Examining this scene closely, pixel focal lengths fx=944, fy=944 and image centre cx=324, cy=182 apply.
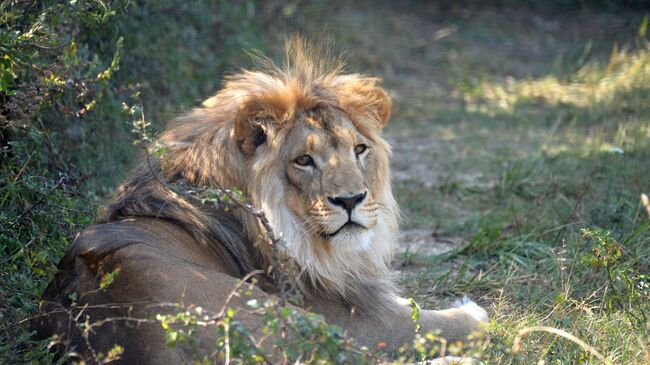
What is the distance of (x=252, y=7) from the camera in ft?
28.9

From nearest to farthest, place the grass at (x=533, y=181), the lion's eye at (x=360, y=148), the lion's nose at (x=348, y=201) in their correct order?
the lion's nose at (x=348, y=201), the lion's eye at (x=360, y=148), the grass at (x=533, y=181)

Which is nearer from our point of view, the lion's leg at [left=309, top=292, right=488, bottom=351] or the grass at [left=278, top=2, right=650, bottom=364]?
the lion's leg at [left=309, top=292, right=488, bottom=351]

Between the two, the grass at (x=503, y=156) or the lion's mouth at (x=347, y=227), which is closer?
the lion's mouth at (x=347, y=227)

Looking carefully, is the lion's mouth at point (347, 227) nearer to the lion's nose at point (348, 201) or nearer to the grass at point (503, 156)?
the lion's nose at point (348, 201)

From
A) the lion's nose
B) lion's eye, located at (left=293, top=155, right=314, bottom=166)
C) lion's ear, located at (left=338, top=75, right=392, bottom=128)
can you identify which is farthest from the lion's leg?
lion's ear, located at (left=338, top=75, right=392, bottom=128)

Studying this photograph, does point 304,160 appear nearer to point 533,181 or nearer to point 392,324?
point 392,324

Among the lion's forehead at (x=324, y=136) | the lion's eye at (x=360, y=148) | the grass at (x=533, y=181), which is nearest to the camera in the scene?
the lion's forehead at (x=324, y=136)

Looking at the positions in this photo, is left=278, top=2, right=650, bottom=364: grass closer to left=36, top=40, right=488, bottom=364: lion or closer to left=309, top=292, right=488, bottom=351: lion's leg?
left=309, top=292, right=488, bottom=351: lion's leg

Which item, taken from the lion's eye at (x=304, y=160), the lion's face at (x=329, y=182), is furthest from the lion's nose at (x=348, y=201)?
the lion's eye at (x=304, y=160)

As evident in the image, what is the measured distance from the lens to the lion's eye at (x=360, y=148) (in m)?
4.06

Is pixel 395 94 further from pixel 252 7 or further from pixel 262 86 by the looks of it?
pixel 262 86

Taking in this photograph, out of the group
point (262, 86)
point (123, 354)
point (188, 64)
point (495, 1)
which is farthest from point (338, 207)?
point (495, 1)

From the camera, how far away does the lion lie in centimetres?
380

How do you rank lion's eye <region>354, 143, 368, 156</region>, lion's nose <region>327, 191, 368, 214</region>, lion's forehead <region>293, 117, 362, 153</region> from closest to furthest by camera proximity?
lion's nose <region>327, 191, 368, 214</region> → lion's forehead <region>293, 117, 362, 153</region> → lion's eye <region>354, 143, 368, 156</region>
